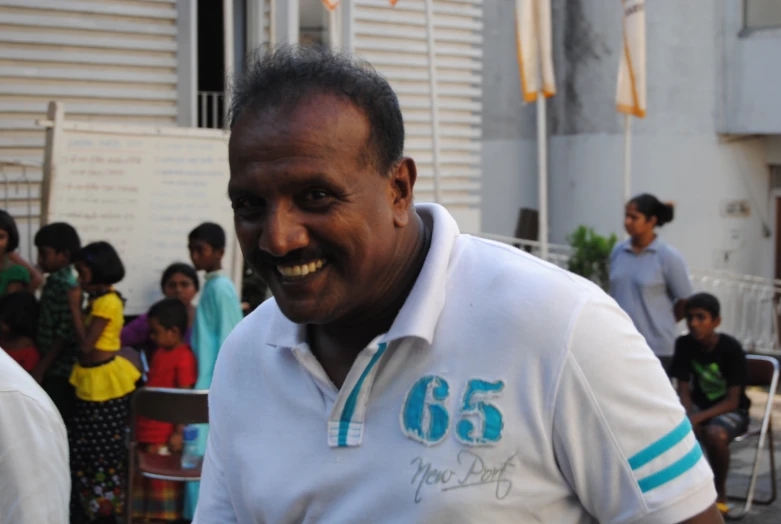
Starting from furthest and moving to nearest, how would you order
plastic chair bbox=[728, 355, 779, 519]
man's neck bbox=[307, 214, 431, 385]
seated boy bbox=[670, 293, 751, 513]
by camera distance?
plastic chair bbox=[728, 355, 779, 519] < seated boy bbox=[670, 293, 751, 513] < man's neck bbox=[307, 214, 431, 385]

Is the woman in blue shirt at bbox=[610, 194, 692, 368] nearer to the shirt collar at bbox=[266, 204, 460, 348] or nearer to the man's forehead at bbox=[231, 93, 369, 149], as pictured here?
the shirt collar at bbox=[266, 204, 460, 348]

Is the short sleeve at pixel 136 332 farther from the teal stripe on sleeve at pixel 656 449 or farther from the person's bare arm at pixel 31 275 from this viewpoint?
the teal stripe on sleeve at pixel 656 449

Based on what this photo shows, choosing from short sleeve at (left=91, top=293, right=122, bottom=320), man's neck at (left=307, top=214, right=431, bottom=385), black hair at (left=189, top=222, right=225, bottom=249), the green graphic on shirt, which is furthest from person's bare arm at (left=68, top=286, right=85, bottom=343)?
man's neck at (left=307, top=214, right=431, bottom=385)

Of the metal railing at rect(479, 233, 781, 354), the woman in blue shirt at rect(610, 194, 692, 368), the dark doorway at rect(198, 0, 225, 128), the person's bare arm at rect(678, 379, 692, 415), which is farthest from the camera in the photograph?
the metal railing at rect(479, 233, 781, 354)

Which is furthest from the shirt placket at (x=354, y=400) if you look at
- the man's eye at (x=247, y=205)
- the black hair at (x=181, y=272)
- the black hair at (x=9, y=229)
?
the black hair at (x=9, y=229)

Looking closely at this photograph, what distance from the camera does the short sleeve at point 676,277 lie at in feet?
22.6

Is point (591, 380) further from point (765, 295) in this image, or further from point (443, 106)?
point (765, 295)

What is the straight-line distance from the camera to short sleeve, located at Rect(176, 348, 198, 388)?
564 cm

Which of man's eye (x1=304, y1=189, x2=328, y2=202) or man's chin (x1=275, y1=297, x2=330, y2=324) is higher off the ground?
man's eye (x1=304, y1=189, x2=328, y2=202)

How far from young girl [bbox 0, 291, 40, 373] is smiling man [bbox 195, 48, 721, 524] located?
171 inches

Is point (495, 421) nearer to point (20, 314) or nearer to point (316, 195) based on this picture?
point (316, 195)

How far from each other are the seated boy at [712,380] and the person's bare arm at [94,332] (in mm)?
3196

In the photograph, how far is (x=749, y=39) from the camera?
16.6 metres

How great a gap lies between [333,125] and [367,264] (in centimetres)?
22
